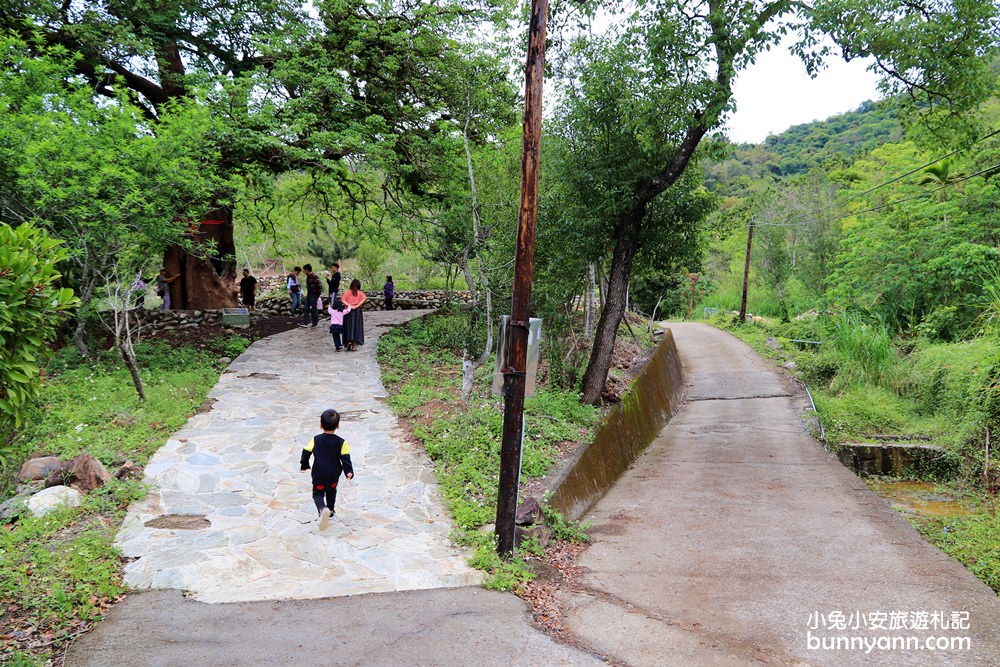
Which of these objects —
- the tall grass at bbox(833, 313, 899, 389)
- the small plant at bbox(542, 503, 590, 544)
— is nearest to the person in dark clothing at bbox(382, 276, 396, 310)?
the tall grass at bbox(833, 313, 899, 389)

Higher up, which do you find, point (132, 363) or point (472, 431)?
point (132, 363)

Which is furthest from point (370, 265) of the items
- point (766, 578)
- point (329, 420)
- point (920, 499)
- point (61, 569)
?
point (766, 578)

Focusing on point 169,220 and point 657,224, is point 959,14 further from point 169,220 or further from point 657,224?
point 169,220

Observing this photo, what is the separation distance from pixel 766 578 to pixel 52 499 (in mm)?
7429

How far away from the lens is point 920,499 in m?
10.4

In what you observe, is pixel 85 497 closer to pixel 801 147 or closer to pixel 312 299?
pixel 312 299

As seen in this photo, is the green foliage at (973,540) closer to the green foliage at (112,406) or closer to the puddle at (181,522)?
the puddle at (181,522)

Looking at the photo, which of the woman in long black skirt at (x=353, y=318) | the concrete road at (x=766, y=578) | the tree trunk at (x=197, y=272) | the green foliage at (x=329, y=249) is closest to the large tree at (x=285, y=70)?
the tree trunk at (x=197, y=272)

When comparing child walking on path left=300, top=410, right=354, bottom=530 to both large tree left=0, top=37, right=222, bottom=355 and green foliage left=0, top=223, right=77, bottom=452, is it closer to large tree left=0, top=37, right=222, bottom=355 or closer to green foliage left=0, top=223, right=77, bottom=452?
green foliage left=0, top=223, right=77, bottom=452

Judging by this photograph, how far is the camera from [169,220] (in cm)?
1036

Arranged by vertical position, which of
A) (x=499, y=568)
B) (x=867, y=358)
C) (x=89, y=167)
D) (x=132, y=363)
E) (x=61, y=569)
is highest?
(x=89, y=167)

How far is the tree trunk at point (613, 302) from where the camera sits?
10766 mm

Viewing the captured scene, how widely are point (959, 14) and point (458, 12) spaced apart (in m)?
9.90

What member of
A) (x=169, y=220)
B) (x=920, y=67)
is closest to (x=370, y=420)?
(x=169, y=220)
